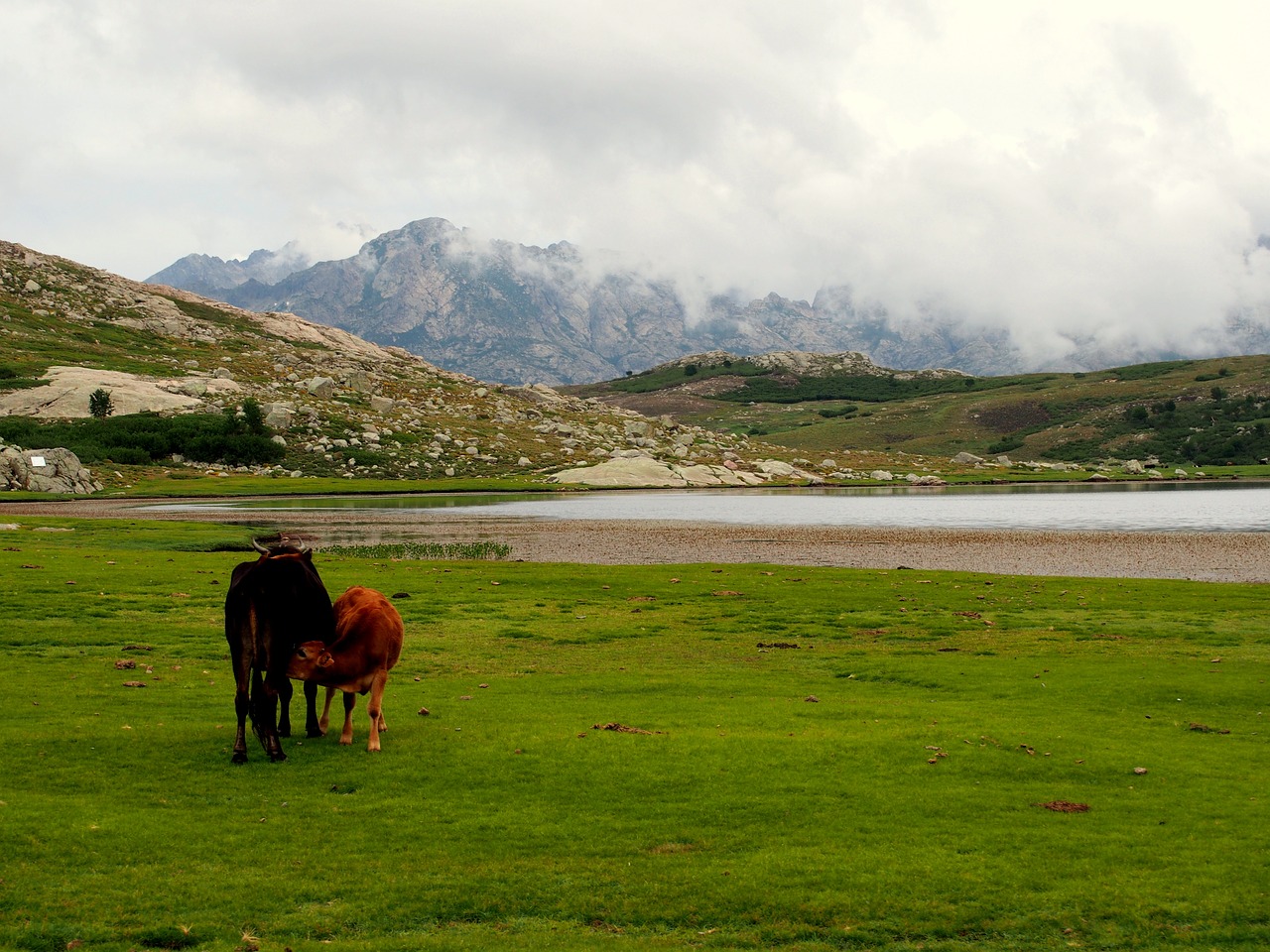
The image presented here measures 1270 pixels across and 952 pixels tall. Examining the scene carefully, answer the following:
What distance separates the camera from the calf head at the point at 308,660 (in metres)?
13.4

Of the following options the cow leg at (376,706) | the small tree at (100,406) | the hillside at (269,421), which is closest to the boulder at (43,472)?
the hillside at (269,421)

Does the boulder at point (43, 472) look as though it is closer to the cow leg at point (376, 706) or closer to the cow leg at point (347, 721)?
the cow leg at point (347, 721)

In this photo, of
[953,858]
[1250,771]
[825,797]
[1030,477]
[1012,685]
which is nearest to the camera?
[953,858]

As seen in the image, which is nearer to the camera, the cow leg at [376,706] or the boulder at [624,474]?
the cow leg at [376,706]

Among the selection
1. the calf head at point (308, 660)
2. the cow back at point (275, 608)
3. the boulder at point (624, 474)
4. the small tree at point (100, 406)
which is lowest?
the calf head at point (308, 660)

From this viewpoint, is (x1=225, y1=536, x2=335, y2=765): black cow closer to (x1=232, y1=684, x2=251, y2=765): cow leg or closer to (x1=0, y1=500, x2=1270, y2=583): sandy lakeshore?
(x1=232, y1=684, x2=251, y2=765): cow leg

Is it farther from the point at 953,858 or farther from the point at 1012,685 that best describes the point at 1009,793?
the point at 1012,685

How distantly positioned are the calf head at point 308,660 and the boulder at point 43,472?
101991 millimetres

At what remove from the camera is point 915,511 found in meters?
93.4

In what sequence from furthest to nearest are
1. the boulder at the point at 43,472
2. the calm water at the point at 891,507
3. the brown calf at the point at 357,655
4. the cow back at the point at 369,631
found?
the boulder at the point at 43,472
the calm water at the point at 891,507
the cow back at the point at 369,631
the brown calf at the point at 357,655

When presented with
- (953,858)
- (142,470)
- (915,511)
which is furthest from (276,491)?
(953,858)

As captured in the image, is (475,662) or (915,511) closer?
(475,662)

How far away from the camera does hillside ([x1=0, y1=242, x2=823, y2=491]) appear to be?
443 feet

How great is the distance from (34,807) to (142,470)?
127866 mm
